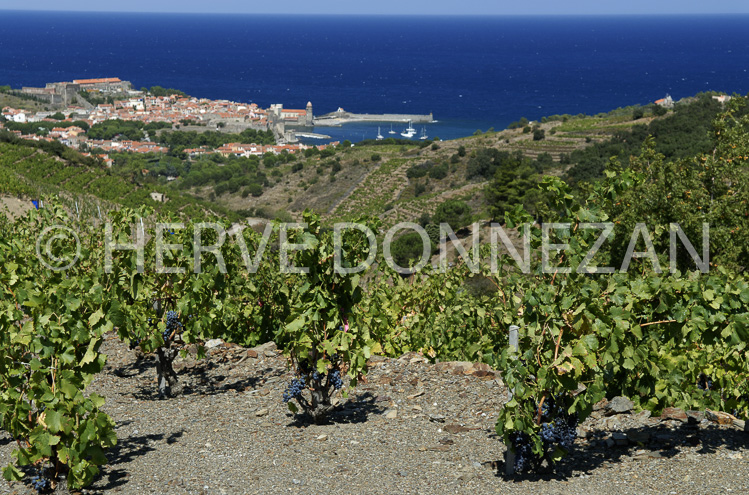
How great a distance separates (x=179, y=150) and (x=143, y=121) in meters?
26.9

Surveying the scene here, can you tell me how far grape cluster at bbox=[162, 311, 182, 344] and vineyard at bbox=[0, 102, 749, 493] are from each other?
21 millimetres

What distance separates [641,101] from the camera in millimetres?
136250

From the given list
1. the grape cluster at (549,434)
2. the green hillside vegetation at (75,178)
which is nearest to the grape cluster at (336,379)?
the grape cluster at (549,434)

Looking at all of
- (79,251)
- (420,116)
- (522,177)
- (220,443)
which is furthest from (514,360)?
(420,116)

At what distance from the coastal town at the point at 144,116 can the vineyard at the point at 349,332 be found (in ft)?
262

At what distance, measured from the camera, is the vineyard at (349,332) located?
14.9 ft

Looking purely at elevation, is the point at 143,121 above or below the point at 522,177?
above

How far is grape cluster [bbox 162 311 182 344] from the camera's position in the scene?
6762 millimetres

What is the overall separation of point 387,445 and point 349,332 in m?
0.94

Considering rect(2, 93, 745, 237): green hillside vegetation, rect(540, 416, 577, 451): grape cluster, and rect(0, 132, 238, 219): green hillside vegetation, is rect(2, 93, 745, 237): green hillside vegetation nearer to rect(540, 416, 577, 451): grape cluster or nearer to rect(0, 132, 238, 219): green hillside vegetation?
rect(0, 132, 238, 219): green hillside vegetation

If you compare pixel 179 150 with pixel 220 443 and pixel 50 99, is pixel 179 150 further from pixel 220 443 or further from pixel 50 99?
pixel 220 443

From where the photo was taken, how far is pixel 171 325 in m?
6.81

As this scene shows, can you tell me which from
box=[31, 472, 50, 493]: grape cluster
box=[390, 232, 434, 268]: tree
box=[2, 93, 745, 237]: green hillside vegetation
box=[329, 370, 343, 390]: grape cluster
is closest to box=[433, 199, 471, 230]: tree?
box=[2, 93, 745, 237]: green hillside vegetation

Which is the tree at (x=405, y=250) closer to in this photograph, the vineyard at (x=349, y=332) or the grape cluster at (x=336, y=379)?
the vineyard at (x=349, y=332)
